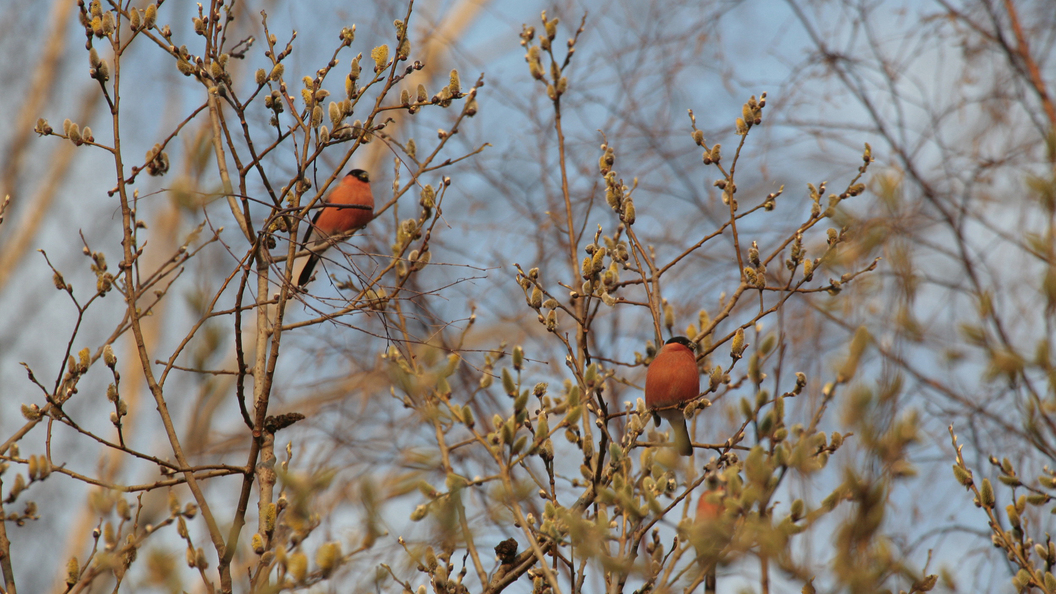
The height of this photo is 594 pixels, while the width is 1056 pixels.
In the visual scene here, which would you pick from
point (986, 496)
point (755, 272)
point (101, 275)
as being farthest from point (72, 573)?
point (986, 496)

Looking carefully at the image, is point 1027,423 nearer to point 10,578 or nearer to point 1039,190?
point 1039,190

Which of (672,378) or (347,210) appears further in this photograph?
(347,210)

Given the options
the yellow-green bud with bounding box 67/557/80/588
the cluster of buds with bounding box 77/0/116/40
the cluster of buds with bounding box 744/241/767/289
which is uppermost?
the cluster of buds with bounding box 77/0/116/40

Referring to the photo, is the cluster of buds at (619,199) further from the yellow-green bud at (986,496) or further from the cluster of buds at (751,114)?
the yellow-green bud at (986,496)

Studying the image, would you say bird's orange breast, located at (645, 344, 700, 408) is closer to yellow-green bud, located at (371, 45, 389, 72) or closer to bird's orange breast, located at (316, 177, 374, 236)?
yellow-green bud, located at (371, 45, 389, 72)

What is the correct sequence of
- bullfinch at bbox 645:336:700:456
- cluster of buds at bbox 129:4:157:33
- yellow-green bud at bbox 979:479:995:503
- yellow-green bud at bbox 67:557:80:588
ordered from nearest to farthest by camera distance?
yellow-green bud at bbox 67:557:80:588 < yellow-green bud at bbox 979:479:995:503 < cluster of buds at bbox 129:4:157:33 < bullfinch at bbox 645:336:700:456

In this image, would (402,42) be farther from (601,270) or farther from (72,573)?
(72,573)

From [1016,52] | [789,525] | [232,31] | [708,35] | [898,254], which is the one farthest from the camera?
[232,31]

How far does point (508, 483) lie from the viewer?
1.58 m

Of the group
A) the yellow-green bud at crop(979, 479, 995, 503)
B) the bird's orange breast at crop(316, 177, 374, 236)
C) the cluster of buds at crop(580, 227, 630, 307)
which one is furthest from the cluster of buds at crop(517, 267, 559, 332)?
the bird's orange breast at crop(316, 177, 374, 236)

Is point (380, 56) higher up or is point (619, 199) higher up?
point (380, 56)

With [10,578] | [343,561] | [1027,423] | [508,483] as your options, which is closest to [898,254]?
[1027,423]

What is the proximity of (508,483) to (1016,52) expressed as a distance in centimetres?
428

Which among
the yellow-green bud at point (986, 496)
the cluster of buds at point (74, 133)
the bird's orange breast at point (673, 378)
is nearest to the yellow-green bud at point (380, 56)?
the cluster of buds at point (74, 133)
